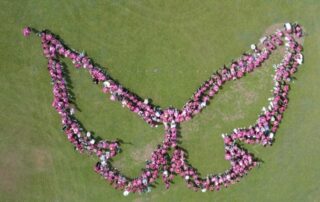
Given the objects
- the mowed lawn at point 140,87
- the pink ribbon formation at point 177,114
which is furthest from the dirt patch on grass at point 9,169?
the pink ribbon formation at point 177,114

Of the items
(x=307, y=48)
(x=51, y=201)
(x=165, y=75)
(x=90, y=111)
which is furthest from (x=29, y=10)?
(x=307, y=48)

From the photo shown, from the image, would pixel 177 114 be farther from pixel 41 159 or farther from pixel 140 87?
pixel 41 159

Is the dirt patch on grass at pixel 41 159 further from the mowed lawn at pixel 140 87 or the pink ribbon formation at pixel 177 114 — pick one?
the pink ribbon formation at pixel 177 114

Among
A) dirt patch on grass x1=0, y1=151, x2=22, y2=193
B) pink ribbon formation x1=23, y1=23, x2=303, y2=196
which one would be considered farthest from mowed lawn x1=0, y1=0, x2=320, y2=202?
pink ribbon formation x1=23, y1=23, x2=303, y2=196

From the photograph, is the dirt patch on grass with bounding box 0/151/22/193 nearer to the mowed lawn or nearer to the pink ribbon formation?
the mowed lawn

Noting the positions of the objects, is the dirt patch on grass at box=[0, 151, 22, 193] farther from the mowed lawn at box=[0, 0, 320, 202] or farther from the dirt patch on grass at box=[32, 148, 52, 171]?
the dirt patch on grass at box=[32, 148, 52, 171]

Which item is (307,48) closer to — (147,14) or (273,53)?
(273,53)

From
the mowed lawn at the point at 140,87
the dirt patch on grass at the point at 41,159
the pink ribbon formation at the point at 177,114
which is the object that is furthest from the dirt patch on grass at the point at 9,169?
the pink ribbon formation at the point at 177,114
